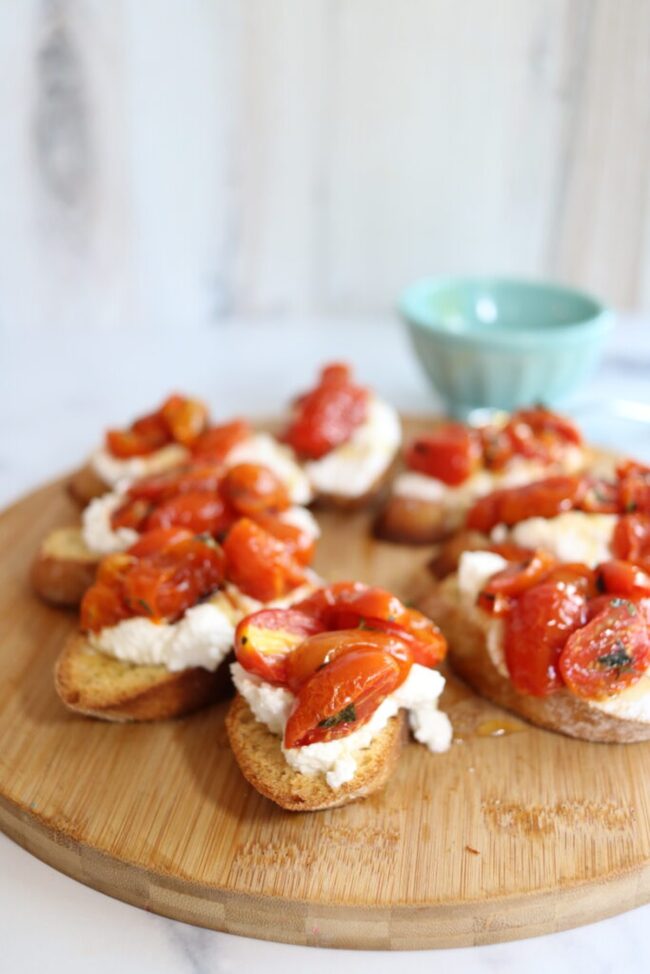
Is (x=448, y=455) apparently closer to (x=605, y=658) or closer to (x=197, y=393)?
(x=605, y=658)

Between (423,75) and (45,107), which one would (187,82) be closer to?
(45,107)

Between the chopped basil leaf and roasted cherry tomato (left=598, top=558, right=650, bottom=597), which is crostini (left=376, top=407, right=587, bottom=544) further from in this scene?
the chopped basil leaf

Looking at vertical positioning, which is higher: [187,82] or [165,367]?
[187,82]

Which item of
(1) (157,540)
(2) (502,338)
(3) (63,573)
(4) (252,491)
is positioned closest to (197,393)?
(2) (502,338)

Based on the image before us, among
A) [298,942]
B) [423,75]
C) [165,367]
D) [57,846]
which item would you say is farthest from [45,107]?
[298,942]

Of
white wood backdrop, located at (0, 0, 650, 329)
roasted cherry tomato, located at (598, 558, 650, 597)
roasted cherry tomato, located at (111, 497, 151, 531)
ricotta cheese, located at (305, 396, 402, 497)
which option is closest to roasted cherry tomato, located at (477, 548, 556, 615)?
roasted cherry tomato, located at (598, 558, 650, 597)

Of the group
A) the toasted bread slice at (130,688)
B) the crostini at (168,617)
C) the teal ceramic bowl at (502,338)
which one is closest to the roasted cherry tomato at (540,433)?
the teal ceramic bowl at (502,338)

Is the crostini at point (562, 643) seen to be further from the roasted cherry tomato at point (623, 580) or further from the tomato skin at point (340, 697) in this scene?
the tomato skin at point (340, 697)
